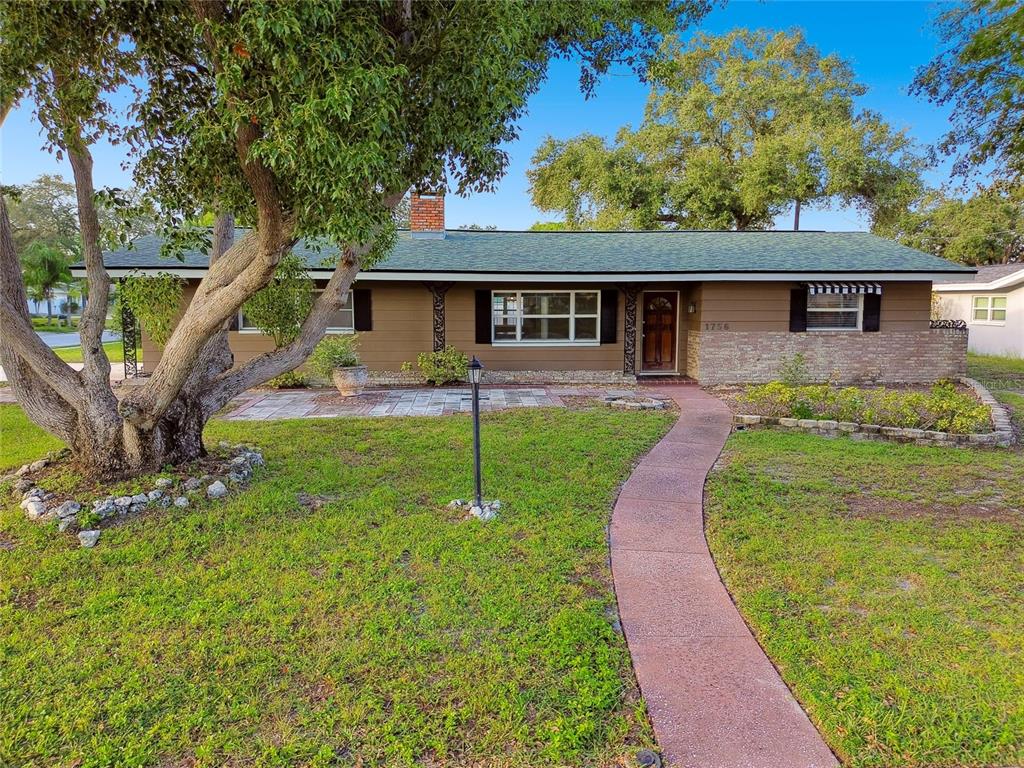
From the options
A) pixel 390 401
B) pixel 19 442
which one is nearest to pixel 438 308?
pixel 390 401

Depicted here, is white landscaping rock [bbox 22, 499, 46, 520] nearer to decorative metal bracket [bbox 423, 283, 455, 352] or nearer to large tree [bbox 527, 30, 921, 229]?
decorative metal bracket [bbox 423, 283, 455, 352]

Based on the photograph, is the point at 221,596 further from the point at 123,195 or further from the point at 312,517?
the point at 123,195

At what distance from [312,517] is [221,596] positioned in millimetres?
1311

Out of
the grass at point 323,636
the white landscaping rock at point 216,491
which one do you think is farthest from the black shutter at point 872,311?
the white landscaping rock at point 216,491

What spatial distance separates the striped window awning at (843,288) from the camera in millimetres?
12180

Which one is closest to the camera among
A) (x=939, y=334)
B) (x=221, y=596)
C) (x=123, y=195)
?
(x=221, y=596)

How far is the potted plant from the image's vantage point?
10.8m

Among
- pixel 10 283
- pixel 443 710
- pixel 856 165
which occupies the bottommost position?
pixel 443 710

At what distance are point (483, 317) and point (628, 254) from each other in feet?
11.7

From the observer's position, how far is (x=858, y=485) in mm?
5840

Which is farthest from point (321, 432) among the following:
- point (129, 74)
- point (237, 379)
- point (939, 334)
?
point (939, 334)

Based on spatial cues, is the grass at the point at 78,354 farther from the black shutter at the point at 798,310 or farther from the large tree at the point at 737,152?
the large tree at the point at 737,152

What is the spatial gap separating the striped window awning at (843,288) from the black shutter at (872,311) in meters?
0.33

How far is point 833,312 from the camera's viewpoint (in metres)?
12.9
